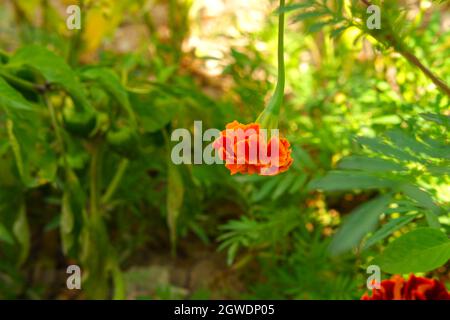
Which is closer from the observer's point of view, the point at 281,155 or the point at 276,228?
the point at 281,155

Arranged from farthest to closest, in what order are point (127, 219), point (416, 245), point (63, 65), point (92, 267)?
point (127, 219) → point (92, 267) → point (63, 65) → point (416, 245)

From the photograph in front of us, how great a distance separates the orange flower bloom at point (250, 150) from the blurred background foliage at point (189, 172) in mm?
125

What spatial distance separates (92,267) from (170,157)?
0.18m

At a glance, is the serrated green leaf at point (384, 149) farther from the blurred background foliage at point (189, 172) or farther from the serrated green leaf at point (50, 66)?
the serrated green leaf at point (50, 66)

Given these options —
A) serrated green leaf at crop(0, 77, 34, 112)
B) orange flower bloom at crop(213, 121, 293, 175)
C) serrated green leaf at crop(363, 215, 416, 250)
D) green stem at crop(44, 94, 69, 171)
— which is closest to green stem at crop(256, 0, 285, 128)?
orange flower bloom at crop(213, 121, 293, 175)

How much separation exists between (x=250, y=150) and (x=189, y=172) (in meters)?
0.37

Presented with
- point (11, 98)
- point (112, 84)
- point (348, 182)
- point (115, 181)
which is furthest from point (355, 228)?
point (115, 181)

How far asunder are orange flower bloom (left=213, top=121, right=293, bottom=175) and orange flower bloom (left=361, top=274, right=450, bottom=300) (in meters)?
0.17

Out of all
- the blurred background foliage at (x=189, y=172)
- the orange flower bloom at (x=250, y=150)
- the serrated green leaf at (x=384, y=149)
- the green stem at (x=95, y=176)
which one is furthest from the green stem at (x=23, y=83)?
the serrated green leaf at (x=384, y=149)

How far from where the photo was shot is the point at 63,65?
745 mm

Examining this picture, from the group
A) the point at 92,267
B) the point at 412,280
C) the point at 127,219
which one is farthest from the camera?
the point at 127,219

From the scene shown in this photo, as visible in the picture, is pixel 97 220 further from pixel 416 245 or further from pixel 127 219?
pixel 416 245

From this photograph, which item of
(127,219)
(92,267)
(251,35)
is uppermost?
(251,35)

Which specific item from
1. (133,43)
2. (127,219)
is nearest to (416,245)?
(127,219)
